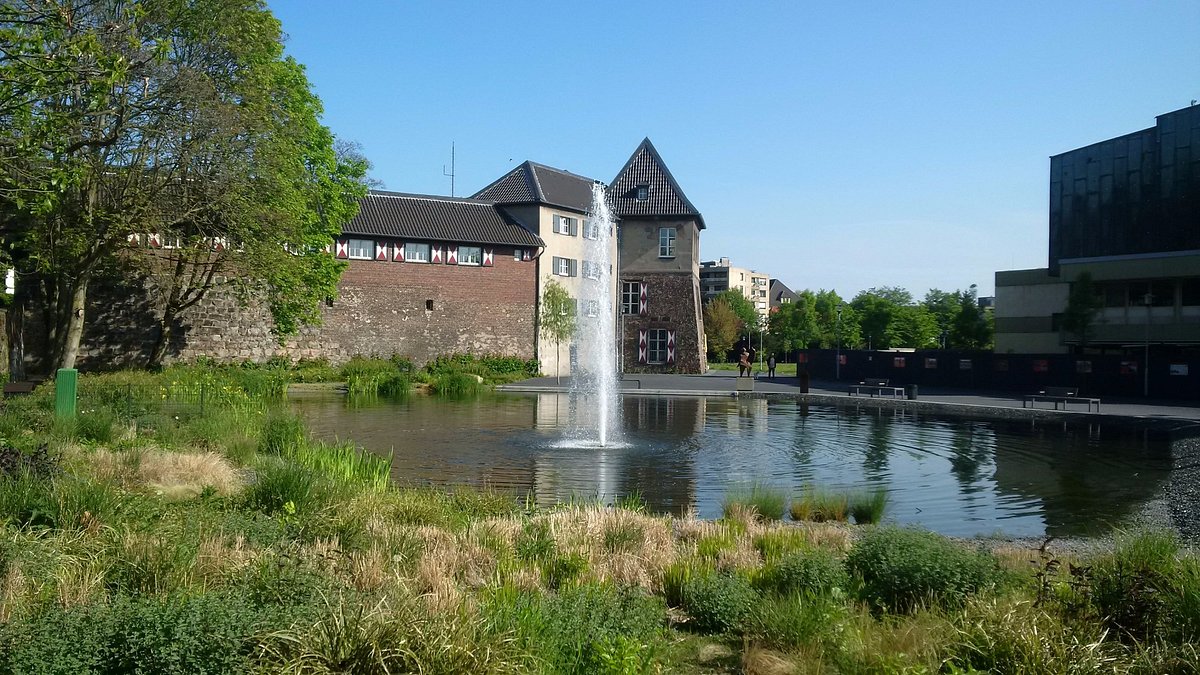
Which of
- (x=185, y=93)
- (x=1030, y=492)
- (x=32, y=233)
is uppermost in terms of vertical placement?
(x=185, y=93)

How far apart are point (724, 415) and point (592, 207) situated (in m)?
31.5

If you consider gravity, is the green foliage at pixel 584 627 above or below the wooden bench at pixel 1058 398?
below

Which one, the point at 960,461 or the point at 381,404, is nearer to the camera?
the point at 960,461

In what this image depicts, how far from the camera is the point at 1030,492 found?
1547cm

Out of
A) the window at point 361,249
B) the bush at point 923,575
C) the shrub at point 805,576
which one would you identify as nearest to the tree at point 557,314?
the window at point 361,249

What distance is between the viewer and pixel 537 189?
2111 inches

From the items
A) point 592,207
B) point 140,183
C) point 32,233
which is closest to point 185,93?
point 140,183

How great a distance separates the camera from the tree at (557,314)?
51.6m

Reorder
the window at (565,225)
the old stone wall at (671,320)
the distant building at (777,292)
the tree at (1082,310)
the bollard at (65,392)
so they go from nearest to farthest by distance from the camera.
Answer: the bollard at (65,392), the tree at (1082,310), the window at (565,225), the old stone wall at (671,320), the distant building at (777,292)

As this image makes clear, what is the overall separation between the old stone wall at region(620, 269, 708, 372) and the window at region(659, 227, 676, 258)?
1.30 m

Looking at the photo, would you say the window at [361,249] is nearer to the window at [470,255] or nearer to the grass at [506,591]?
the window at [470,255]

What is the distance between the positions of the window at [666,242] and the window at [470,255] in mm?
12400

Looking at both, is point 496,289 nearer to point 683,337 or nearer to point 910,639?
point 683,337

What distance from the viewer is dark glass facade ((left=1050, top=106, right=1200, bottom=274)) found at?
39.3 m
